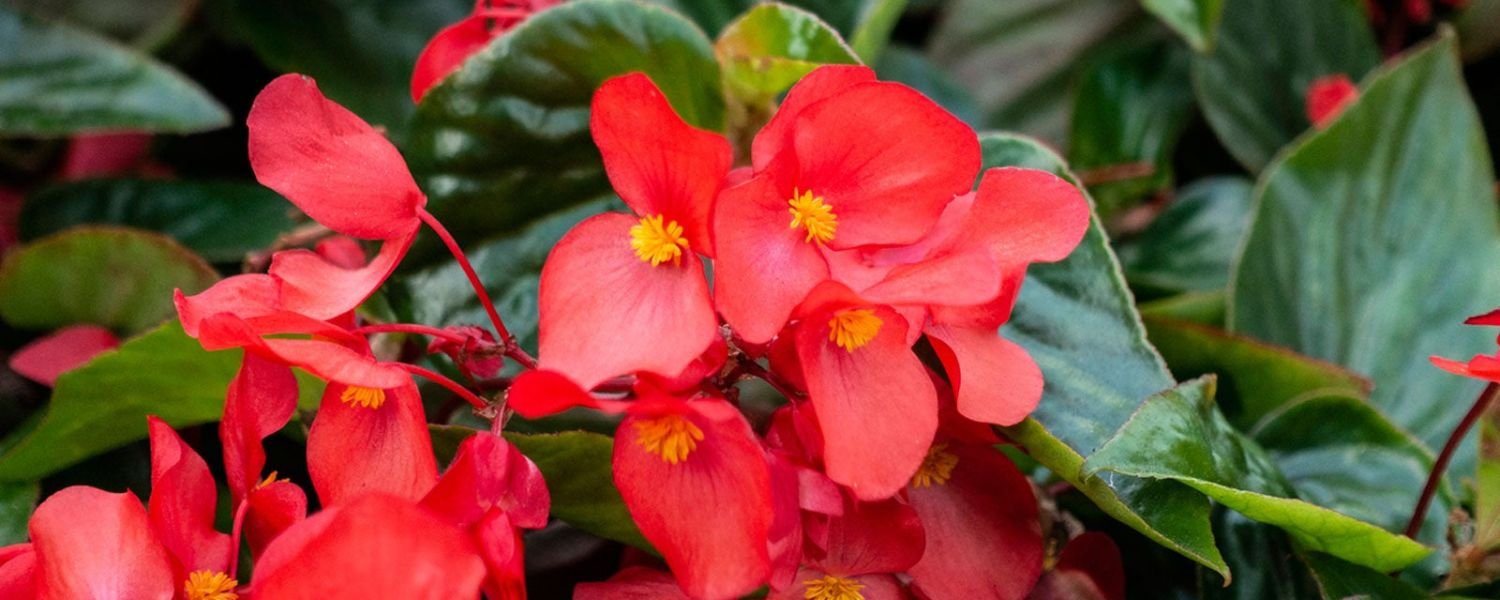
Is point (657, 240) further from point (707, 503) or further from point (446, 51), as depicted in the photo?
point (446, 51)

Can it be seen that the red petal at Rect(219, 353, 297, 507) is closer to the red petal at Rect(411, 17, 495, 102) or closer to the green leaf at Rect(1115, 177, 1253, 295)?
the red petal at Rect(411, 17, 495, 102)

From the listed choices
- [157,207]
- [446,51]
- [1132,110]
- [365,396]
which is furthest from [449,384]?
[1132,110]

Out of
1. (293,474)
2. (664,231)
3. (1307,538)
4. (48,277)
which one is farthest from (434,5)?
(1307,538)

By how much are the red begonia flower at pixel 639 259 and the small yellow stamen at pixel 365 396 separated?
61 millimetres

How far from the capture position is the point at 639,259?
41 centimetres

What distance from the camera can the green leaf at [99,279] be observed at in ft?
2.13

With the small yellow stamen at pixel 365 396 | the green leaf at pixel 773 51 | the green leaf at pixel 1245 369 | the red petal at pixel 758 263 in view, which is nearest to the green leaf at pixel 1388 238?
the green leaf at pixel 1245 369

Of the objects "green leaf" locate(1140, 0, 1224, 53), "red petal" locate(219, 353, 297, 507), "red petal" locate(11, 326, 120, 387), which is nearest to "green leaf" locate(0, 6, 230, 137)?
"red petal" locate(11, 326, 120, 387)

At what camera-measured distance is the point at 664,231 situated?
42 cm

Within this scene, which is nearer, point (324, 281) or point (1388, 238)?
point (324, 281)

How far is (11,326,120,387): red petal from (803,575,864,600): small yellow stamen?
14.6 inches

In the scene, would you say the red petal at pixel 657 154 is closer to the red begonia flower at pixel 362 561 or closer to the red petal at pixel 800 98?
the red petal at pixel 800 98

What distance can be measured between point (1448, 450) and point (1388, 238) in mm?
300

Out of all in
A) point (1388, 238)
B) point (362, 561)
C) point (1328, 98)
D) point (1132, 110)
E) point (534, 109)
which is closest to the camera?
point (362, 561)
